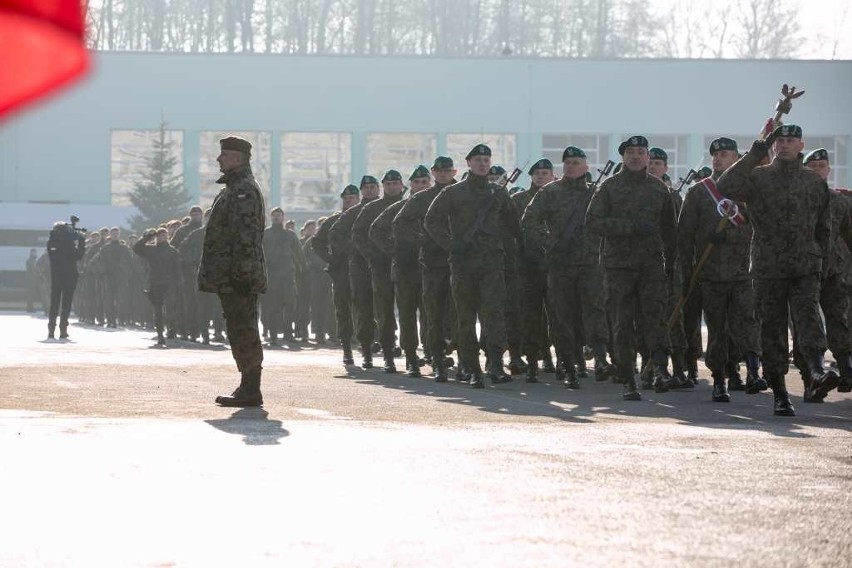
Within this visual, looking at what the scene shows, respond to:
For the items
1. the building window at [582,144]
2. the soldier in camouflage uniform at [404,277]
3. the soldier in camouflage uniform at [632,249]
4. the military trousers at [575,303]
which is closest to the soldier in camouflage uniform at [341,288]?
the soldier in camouflage uniform at [404,277]

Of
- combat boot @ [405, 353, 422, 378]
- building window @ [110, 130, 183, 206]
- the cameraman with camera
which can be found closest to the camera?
combat boot @ [405, 353, 422, 378]

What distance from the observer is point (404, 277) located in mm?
17125

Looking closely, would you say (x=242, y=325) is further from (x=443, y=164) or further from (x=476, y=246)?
(x=443, y=164)

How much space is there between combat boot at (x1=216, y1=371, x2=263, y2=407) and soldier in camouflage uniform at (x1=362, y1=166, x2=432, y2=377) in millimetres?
4754

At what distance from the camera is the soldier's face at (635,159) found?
13.0m

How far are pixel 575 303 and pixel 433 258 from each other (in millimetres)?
1375

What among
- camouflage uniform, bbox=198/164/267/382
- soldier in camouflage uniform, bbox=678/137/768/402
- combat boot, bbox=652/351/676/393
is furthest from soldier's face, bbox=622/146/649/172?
camouflage uniform, bbox=198/164/267/382

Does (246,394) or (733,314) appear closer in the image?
(246,394)

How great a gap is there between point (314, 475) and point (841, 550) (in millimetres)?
2784

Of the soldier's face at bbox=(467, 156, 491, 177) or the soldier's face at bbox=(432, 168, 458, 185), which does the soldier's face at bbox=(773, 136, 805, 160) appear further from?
the soldier's face at bbox=(432, 168, 458, 185)

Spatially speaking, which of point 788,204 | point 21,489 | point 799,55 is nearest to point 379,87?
point 799,55

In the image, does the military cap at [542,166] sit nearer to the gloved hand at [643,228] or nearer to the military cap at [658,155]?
the military cap at [658,155]

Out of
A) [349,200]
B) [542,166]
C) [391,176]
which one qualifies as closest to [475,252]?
[542,166]

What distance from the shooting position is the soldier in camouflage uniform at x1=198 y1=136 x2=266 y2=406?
1214 cm
